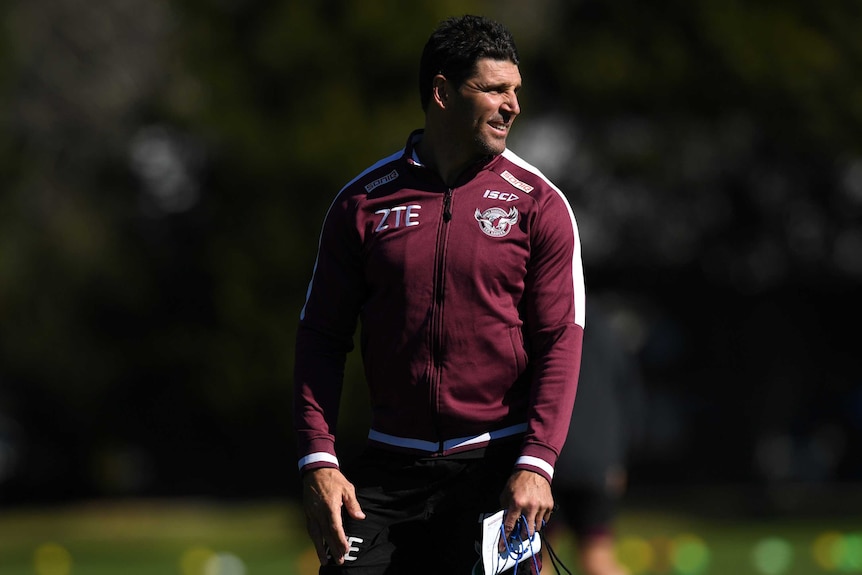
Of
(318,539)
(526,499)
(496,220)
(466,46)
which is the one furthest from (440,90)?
(318,539)

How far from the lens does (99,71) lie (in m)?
24.5

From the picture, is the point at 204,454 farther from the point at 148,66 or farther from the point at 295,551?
the point at 295,551

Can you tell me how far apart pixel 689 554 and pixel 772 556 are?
875mm

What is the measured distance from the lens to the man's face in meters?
4.68

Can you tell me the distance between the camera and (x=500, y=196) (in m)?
4.68

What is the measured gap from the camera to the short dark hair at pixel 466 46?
4676mm

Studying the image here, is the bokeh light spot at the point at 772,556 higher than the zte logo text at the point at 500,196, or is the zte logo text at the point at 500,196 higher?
the zte logo text at the point at 500,196

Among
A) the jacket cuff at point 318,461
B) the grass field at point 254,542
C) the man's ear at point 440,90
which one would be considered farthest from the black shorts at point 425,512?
the grass field at point 254,542

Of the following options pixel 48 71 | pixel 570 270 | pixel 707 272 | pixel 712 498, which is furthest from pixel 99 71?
pixel 570 270

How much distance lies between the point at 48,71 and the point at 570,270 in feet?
68.2

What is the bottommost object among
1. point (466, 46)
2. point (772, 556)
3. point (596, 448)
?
point (772, 556)

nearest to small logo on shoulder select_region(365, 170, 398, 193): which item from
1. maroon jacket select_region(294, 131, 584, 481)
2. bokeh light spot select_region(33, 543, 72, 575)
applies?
maroon jacket select_region(294, 131, 584, 481)

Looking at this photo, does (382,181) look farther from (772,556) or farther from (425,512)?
(772,556)

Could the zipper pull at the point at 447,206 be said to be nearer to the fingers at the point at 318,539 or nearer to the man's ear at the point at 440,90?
the man's ear at the point at 440,90
